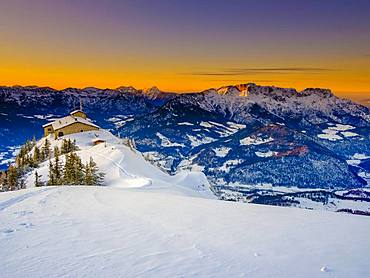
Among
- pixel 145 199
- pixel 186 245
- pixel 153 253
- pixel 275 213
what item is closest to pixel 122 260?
pixel 153 253

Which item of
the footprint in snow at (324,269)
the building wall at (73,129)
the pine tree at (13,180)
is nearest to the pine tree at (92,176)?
the pine tree at (13,180)

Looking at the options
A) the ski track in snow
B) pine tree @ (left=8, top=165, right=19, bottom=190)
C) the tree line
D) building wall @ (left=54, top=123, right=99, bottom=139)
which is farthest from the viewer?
building wall @ (left=54, top=123, right=99, bottom=139)

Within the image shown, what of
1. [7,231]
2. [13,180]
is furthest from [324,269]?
[13,180]

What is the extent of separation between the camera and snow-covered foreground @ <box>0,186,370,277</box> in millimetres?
9516

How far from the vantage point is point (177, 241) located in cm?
1199

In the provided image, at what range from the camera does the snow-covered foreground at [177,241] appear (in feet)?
31.2

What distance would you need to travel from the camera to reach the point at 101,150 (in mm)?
68438

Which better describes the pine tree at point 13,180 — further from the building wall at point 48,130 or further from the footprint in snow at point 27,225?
the footprint in snow at point 27,225

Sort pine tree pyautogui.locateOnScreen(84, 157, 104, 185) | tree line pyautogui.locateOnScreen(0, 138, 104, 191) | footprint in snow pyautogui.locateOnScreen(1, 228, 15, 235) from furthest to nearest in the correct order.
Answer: tree line pyautogui.locateOnScreen(0, 138, 104, 191), pine tree pyautogui.locateOnScreen(84, 157, 104, 185), footprint in snow pyautogui.locateOnScreen(1, 228, 15, 235)

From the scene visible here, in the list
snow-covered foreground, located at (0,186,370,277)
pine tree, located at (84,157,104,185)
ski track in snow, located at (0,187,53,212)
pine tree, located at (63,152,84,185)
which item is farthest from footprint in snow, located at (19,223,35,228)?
pine tree, located at (63,152,84,185)

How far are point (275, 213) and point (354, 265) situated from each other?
23.3 ft

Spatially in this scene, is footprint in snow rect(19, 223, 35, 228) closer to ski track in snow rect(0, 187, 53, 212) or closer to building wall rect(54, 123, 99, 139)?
ski track in snow rect(0, 187, 53, 212)

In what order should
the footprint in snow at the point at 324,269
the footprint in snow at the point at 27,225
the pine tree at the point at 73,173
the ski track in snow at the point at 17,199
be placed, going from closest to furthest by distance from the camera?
1. the footprint in snow at the point at 324,269
2. the footprint in snow at the point at 27,225
3. the ski track in snow at the point at 17,199
4. the pine tree at the point at 73,173

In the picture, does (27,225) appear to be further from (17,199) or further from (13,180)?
(13,180)
